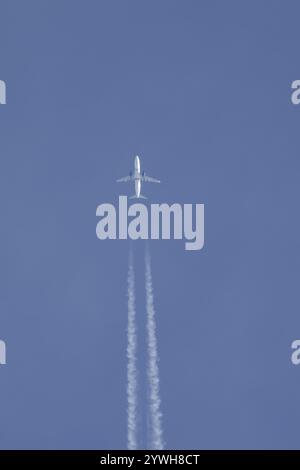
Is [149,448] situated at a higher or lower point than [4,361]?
lower

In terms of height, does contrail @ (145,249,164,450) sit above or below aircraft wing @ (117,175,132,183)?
below

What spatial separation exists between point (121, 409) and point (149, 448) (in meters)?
21.9

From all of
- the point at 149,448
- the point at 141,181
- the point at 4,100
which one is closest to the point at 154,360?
the point at 149,448

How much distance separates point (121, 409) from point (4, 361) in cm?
1633

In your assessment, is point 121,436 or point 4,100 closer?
point 121,436

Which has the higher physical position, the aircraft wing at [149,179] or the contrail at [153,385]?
the aircraft wing at [149,179]

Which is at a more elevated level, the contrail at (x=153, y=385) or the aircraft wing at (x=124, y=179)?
the aircraft wing at (x=124, y=179)

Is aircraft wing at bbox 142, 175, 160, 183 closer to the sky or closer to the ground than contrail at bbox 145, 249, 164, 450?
closer to the sky
